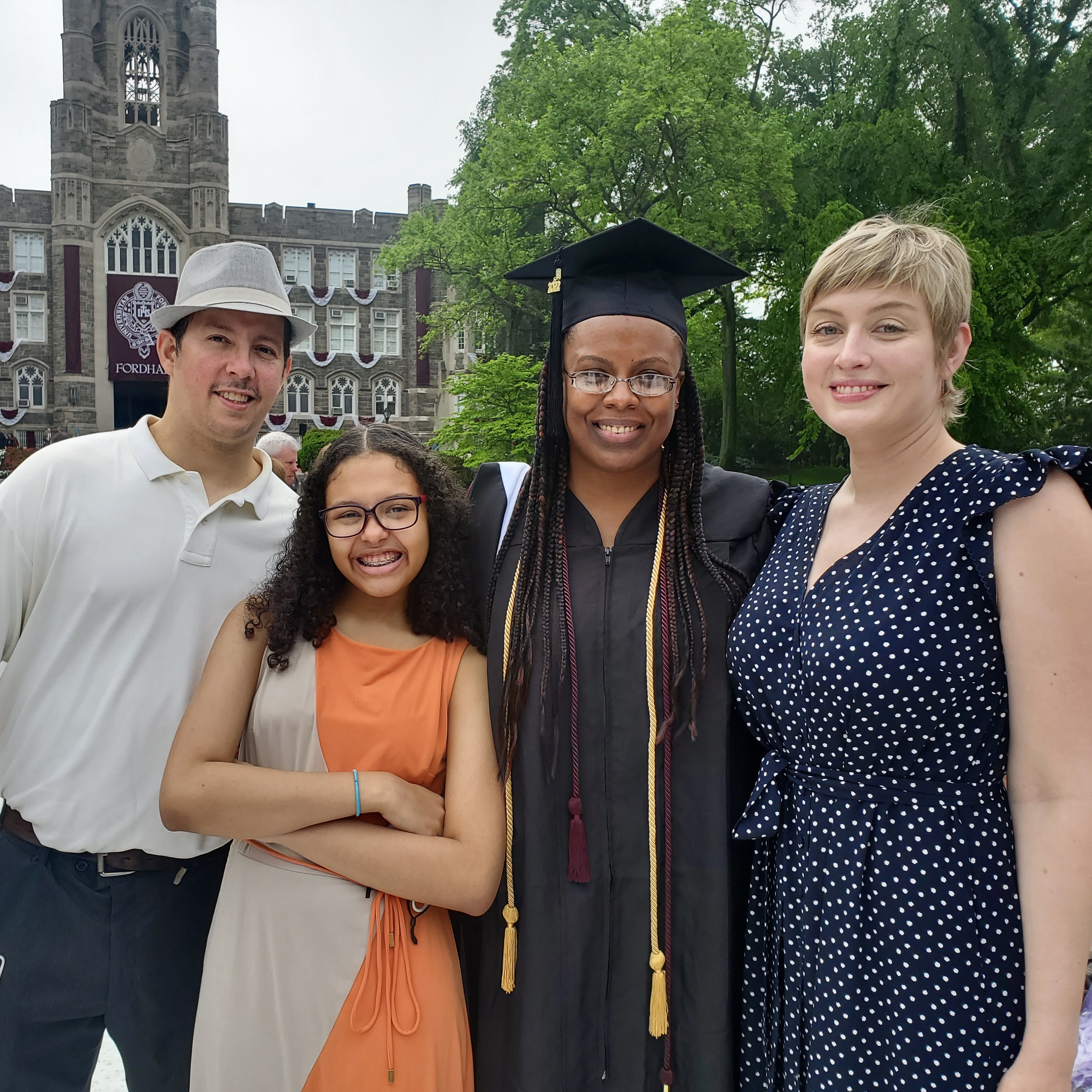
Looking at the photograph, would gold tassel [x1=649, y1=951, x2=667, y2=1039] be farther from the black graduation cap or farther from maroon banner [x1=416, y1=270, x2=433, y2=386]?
maroon banner [x1=416, y1=270, x2=433, y2=386]

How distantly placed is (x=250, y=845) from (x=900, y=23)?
816 inches

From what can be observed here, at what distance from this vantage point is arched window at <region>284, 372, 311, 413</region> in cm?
3528

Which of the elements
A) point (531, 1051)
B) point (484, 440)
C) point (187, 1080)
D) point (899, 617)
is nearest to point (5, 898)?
point (187, 1080)

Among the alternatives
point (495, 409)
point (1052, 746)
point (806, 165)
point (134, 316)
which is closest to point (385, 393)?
point (134, 316)

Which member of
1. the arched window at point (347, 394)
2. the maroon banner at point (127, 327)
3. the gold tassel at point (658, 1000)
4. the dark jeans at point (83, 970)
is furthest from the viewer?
the arched window at point (347, 394)

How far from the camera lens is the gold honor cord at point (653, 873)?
6.03ft

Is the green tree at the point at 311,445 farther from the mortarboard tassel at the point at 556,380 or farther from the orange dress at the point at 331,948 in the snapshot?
the orange dress at the point at 331,948

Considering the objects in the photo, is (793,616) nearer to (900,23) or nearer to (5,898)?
(5,898)

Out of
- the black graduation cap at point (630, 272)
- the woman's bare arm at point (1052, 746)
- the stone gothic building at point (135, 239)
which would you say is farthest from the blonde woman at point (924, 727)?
the stone gothic building at point (135, 239)

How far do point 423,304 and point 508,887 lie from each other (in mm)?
36009

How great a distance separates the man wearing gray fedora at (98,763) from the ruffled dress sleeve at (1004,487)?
163 centimetres

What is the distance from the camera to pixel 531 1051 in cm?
185

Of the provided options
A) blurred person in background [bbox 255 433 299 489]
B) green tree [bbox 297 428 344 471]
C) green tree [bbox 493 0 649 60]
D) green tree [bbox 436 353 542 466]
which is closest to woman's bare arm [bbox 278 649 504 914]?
blurred person in background [bbox 255 433 299 489]

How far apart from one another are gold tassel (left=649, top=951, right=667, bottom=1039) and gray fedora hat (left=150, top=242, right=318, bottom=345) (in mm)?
1701
